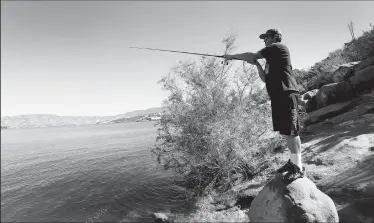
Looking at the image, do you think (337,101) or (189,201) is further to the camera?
(337,101)

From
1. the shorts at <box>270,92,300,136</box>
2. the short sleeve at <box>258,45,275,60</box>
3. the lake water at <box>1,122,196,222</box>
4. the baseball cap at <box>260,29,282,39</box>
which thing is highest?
the baseball cap at <box>260,29,282,39</box>

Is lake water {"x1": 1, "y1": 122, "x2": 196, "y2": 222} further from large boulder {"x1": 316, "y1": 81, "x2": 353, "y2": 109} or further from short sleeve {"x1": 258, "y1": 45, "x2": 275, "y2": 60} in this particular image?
large boulder {"x1": 316, "y1": 81, "x2": 353, "y2": 109}

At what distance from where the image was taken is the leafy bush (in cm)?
1255

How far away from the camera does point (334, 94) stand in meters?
17.4

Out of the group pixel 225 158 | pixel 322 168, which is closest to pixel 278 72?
pixel 322 168

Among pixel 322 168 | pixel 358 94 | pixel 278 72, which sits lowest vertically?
pixel 322 168

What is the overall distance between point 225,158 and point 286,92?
8656 mm

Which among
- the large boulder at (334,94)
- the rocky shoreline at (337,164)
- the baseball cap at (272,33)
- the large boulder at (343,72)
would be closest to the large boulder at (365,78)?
the rocky shoreline at (337,164)

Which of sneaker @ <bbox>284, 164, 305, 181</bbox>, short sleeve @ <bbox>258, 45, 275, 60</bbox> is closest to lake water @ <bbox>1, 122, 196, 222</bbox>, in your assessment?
sneaker @ <bbox>284, 164, 305, 181</bbox>

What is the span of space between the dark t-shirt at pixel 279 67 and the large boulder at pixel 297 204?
225cm

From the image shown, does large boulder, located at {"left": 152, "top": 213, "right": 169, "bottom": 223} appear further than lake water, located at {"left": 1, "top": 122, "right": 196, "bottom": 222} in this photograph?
No

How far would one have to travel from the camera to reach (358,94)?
16156 millimetres

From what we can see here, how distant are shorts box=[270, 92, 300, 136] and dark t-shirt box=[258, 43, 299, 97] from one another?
0.41ft

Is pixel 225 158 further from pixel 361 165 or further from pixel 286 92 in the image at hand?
pixel 286 92
